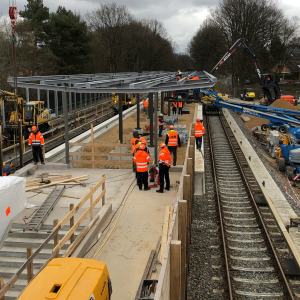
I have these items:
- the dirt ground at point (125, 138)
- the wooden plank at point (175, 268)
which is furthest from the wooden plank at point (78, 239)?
the dirt ground at point (125, 138)

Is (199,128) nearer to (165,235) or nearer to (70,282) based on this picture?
(165,235)

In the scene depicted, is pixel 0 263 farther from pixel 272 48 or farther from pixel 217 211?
pixel 272 48

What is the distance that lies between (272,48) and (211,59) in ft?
51.1

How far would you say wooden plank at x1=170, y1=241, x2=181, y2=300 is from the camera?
549 centimetres

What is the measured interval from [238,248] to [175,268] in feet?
18.2

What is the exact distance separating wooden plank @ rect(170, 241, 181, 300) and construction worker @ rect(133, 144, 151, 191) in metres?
6.01

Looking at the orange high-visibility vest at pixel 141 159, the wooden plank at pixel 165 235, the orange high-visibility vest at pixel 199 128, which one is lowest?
the wooden plank at pixel 165 235

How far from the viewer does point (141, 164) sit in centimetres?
1177

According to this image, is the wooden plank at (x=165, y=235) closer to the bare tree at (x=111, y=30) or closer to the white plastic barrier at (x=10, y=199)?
the white plastic barrier at (x=10, y=199)

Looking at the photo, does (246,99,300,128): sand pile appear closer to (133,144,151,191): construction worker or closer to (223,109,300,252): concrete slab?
(223,109,300,252): concrete slab

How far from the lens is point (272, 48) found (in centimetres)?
7169

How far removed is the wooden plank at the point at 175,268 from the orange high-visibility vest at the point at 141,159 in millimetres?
6012

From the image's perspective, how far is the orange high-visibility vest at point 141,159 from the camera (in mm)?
11516

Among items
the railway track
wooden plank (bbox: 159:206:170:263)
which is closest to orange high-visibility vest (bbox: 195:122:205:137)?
the railway track
